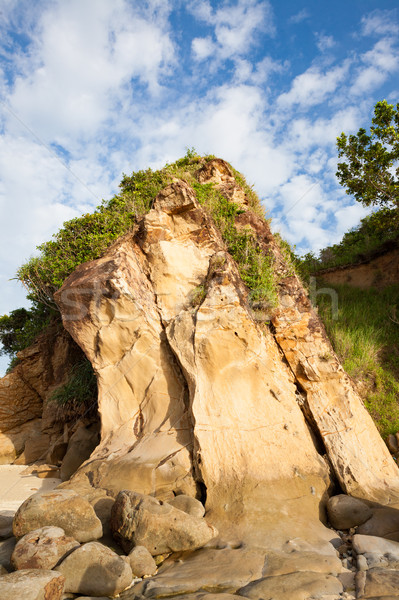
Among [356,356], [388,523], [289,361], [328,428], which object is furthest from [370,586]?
[356,356]

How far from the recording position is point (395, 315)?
1102 cm

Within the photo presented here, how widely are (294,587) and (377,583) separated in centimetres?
92

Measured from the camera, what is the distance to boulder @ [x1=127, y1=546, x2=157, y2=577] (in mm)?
4438

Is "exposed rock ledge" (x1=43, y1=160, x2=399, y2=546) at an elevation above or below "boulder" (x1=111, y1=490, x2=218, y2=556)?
above

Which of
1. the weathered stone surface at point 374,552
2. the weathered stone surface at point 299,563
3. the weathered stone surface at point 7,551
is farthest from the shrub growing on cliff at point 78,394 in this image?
the weathered stone surface at point 374,552

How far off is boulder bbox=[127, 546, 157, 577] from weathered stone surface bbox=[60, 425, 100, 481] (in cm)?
460

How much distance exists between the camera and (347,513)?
550 cm

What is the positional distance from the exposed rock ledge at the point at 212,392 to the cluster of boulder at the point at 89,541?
0.89 meters

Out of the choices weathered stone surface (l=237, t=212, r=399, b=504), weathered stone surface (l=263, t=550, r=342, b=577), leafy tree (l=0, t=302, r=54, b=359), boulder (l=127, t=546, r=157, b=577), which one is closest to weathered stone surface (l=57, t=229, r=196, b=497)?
boulder (l=127, t=546, r=157, b=577)

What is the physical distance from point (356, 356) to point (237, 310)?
390 cm

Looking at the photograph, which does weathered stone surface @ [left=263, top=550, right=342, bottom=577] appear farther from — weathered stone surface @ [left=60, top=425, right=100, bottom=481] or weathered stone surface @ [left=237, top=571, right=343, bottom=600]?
weathered stone surface @ [left=60, top=425, right=100, bottom=481]

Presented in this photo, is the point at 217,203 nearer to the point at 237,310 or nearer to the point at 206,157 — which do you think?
the point at 206,157

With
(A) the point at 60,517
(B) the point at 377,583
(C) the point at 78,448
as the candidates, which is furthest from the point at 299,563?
(C) the point at 78,448

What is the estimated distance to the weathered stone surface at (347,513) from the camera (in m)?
5.46
